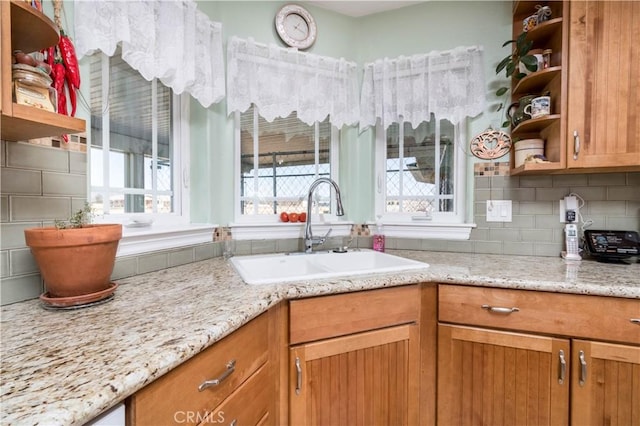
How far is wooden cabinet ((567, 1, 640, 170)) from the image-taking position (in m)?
1.33

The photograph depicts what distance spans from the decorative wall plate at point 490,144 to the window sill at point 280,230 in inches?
34.8

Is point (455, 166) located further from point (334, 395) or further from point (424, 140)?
point (334, 395)

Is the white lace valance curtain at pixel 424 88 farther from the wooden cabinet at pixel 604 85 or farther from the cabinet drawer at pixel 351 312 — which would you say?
the cabinet drawer at pixel 351 312

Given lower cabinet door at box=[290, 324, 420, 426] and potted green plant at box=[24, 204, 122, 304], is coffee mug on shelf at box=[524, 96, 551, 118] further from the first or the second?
potted green plant at box=[24, 204, 122, 304]

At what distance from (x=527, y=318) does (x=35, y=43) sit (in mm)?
1821

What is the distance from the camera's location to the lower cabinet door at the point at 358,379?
1128 millimetres

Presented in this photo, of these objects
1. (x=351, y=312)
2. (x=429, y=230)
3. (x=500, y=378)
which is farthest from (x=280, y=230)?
(x=500, y=378)

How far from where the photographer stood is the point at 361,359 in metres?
1.20

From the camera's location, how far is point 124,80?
1.37m

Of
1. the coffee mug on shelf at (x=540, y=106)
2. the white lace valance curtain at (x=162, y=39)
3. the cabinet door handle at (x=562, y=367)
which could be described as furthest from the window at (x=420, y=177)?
the white lace valance curtain at (x=162, y=39)

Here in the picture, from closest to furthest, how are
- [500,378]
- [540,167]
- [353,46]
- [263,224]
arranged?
[500,378]
[540,167]
[263,224]
[353,46]

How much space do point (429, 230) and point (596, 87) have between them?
40.3 inches

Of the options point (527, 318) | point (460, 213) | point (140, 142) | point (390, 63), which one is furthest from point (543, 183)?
point (140, 142)

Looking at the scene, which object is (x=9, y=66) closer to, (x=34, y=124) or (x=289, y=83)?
(x=34, y=124)
